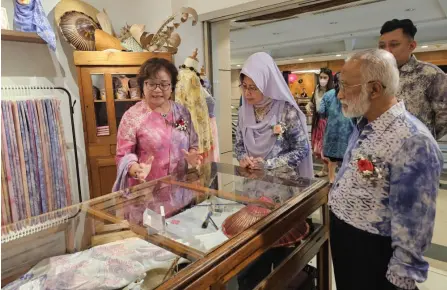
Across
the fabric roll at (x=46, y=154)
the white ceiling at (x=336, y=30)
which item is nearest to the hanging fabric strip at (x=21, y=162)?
the fabric roll at (x=46, y=154)

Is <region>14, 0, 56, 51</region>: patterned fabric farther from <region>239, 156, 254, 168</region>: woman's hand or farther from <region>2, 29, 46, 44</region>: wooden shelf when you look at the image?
<region>239, 156, 254, 168</region>: woman's hand

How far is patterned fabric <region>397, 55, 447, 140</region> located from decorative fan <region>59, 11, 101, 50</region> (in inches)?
101

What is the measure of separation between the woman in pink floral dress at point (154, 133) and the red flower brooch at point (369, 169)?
97 cm

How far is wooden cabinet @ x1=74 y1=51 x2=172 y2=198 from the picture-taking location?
2812 millimetres

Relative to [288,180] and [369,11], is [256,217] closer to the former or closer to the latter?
[288,180]

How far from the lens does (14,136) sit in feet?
7.45

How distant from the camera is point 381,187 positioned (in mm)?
1132

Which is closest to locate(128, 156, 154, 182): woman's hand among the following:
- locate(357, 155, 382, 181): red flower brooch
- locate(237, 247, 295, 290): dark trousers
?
locate(237, 247, 295, 290): dark trousers

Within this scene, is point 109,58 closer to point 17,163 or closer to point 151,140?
point 17,163

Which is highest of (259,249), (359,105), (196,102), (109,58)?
(109,58)

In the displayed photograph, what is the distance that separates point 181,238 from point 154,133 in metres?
0.94

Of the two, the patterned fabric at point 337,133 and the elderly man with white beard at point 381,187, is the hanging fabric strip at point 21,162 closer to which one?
the elderly man with white beard at point 381,187

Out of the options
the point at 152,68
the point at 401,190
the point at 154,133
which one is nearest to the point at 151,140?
the point at 154,133

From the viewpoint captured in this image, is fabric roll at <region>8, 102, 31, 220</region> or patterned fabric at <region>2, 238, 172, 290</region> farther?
fabric roll at <region>8, 102, 31, 220</region>
